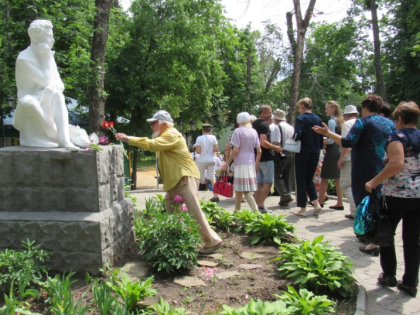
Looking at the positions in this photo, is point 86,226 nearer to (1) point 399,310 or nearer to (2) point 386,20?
(1) point 399,310

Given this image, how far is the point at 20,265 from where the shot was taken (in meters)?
3.25

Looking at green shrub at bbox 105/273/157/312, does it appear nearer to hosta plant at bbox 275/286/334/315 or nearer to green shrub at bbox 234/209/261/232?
hosta plant at bbox 275/286/334/315

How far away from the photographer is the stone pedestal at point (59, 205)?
3535mm

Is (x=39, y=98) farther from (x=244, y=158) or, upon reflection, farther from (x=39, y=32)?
(x=244, y=158)

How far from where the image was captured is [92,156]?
3.63m

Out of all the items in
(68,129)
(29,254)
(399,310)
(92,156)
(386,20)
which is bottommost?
(399,310)

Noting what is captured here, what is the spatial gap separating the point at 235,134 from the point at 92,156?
281 cm

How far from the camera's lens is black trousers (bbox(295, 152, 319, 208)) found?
6.17m

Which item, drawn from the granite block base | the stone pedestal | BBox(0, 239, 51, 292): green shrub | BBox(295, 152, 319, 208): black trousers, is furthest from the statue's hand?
BBox(295, 152, 319, 208): black trousers

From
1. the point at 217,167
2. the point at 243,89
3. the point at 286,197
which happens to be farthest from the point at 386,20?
the point at 286,197

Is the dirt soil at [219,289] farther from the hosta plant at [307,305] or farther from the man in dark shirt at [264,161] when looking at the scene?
the man in dark shirt at [264,161]

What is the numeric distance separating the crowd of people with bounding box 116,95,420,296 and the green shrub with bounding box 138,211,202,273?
1.06 ft

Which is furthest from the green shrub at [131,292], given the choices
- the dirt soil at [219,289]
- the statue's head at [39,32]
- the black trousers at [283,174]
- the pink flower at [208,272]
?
the black trousers at [283,174]

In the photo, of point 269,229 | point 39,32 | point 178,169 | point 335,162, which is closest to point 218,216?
point 269,229
